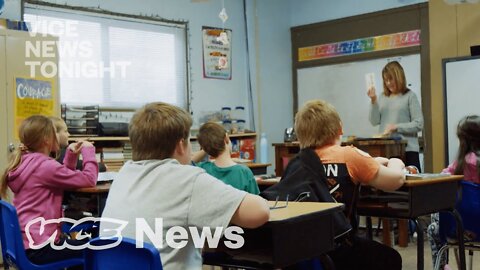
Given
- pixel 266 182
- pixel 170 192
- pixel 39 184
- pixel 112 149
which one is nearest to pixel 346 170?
pixel 266 182

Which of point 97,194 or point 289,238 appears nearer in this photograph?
point 289,238

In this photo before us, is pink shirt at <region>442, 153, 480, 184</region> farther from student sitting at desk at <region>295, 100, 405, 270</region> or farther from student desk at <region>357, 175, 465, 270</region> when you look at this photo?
student sitting at desk at <region>295, 100, 405, 270</region>

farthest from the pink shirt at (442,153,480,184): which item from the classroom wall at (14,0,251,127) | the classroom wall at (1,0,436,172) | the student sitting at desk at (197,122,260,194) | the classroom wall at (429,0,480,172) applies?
the classroom wall at (14,0,251,127)

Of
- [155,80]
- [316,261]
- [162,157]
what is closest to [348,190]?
[316,261]

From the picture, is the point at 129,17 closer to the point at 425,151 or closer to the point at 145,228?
the point at 425,151

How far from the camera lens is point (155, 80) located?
646cm

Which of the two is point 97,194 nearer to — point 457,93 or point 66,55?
point 66,55

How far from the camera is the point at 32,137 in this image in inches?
118

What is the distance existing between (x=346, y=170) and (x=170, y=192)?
42.0 inches

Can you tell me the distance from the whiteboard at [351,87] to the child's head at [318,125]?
422cm

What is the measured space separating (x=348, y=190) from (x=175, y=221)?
43.0 inches

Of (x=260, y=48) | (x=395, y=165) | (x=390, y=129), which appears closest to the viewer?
(x=395, y=165)

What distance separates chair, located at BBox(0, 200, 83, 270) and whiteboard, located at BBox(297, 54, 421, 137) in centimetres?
483

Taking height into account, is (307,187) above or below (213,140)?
below
